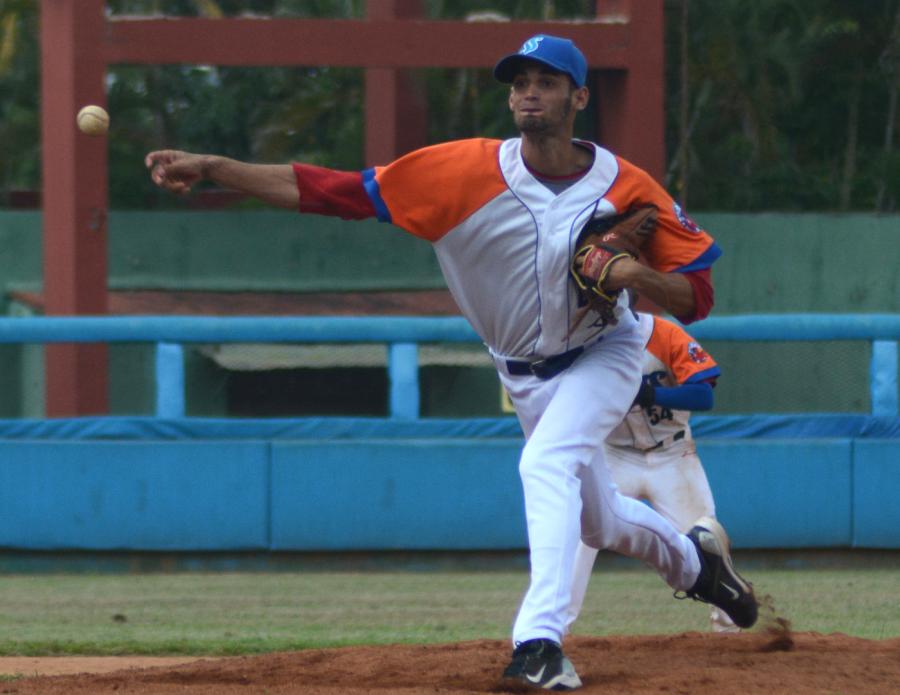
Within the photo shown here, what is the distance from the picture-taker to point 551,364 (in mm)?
4574

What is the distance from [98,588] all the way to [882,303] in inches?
250

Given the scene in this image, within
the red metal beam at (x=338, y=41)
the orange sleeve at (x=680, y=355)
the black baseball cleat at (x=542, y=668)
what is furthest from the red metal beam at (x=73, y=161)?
the black baseball cleat at (x=542, y=668)

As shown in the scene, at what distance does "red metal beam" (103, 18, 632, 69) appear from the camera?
10.4 metres

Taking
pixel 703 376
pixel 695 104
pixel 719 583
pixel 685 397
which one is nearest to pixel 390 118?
pixel 695 104

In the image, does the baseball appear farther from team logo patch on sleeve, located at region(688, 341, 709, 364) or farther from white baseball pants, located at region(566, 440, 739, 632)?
white baseball pants, located at region(566, 440, 739, 632)

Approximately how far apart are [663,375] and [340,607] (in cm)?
222

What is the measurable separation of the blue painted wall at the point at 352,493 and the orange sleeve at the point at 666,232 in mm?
4920

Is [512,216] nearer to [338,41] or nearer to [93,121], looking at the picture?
[93,121]

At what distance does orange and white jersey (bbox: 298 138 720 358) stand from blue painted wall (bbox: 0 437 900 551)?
4.87 meters

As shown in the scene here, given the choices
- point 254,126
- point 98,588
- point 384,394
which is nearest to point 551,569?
point 98,588

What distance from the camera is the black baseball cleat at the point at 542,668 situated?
13.5ft

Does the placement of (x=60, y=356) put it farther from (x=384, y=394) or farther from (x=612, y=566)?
(x=612, y=566)

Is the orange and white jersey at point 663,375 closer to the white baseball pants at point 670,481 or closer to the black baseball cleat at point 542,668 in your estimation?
the white baseball pants at point 670,481

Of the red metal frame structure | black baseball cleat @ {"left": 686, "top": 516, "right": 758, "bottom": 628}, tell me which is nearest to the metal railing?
the red metal frame structure
